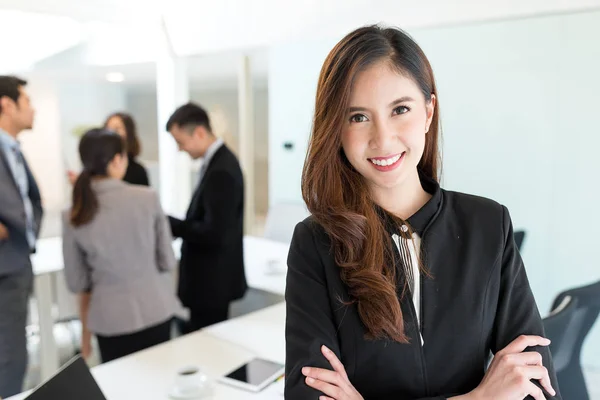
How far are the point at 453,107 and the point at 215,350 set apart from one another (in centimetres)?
175

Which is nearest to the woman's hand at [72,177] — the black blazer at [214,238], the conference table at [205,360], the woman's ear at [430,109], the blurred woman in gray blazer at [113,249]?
the blurred woman in gray blazer at [113,249]

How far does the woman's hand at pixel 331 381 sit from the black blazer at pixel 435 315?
0.01 metres

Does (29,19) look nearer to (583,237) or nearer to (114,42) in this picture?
(114,42)

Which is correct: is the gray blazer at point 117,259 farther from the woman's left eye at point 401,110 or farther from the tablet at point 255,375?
the woman's left eye at point 401,110

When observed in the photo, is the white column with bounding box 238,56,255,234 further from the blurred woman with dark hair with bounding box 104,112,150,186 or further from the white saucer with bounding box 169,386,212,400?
the white saucer with bounding box 169,386,212,400

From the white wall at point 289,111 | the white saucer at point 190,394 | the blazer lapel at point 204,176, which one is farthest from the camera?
the white wall at point 289,111

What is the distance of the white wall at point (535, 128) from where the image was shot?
2473mm

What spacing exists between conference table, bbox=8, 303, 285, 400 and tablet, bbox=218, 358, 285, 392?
18 mm

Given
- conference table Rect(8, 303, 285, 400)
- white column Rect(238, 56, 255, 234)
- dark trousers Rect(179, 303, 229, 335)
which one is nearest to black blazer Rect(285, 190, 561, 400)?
conference table Rect(8, 303, 285, 400)

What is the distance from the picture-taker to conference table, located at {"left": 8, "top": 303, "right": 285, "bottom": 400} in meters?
1.62

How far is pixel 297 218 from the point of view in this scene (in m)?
3.88

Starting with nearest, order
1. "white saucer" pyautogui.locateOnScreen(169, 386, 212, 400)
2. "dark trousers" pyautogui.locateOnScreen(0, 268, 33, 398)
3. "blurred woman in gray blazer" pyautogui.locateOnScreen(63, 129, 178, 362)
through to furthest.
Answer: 1. "white saucer" pyautogui.locateOnScreen(169, 386, 212, 400)
2. "blurred woman in gray blazer" pyautogui.locateOnScreen(63, 129, 178, 362)
3. "dark trousers" pyautogui.locateOnScreen(0, 268, 33, 398)

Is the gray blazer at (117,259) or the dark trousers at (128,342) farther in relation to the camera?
the dark trousers at (128,342)

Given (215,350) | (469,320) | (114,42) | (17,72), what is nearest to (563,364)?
(469,320)
